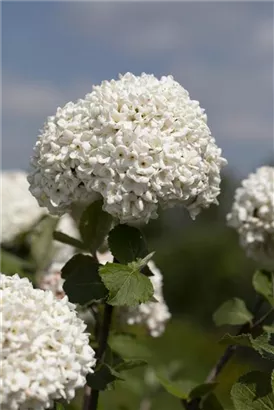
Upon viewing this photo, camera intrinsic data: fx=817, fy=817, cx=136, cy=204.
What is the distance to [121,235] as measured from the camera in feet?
5.86

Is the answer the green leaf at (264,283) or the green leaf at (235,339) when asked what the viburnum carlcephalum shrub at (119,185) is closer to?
the green leaf at (235,339)

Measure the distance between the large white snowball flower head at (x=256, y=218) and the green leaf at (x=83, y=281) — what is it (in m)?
0.73

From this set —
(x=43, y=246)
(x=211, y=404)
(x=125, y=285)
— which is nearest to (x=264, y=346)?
(x=125, y=285)

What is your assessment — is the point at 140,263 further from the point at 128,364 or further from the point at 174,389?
the point at 174,389

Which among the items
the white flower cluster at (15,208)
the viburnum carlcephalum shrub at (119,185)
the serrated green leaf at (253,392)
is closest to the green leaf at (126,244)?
the viburnum carlcephalum shrub at (119,185)

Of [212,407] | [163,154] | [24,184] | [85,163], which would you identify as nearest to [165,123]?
[163,154]

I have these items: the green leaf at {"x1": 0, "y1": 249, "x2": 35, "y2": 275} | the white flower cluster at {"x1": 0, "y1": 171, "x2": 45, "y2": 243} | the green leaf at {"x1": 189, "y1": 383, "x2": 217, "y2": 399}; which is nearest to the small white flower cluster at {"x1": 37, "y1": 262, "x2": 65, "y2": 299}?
the green leaf at {"x1": 0, "y1": 249, "x2": 35, "y2": 275}

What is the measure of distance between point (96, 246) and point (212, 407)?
0.49 meters

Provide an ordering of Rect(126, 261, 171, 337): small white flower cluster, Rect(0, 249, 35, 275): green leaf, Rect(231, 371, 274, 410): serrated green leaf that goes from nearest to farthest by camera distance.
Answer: Rect(231, 371, 274, 410): serrated green leaf
Rect(0, 249, 35, 275): green leaf
Rect(126, 261, 171, 337): small white flower cluster

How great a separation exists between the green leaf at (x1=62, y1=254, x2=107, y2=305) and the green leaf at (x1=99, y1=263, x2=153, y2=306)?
0.42 feet

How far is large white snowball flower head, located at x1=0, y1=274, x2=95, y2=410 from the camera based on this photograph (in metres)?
1.37

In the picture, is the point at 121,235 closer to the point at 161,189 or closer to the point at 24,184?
the point at 161,189

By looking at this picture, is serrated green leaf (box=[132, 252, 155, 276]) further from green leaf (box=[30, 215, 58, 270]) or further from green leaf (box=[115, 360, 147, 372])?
green leaf (box=[30, 215, 58, 270])

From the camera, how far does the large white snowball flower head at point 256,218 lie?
2510mm
